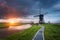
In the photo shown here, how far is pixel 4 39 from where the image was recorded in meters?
25.9

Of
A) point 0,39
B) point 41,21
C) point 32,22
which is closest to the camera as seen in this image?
point 0,39

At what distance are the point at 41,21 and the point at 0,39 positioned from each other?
6731 centimetres

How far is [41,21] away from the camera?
3615 inches

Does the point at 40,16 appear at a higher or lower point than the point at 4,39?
higher

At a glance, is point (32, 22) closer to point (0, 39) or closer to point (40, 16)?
point (40, 16)

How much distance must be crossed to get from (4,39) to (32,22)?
73287 mm

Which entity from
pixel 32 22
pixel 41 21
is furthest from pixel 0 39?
pixel 32 22

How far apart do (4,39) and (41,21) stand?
219 ft

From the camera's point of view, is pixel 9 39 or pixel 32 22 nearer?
pixel 9 39

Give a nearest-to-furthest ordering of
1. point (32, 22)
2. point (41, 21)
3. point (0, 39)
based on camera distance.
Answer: point (0, 39), point (41, 21), point (32, 22)

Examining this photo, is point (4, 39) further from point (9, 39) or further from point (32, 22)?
point (32, 22)

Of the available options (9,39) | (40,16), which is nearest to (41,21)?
(40,16)

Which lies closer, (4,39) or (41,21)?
(4,39)

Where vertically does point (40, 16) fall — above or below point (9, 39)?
above
